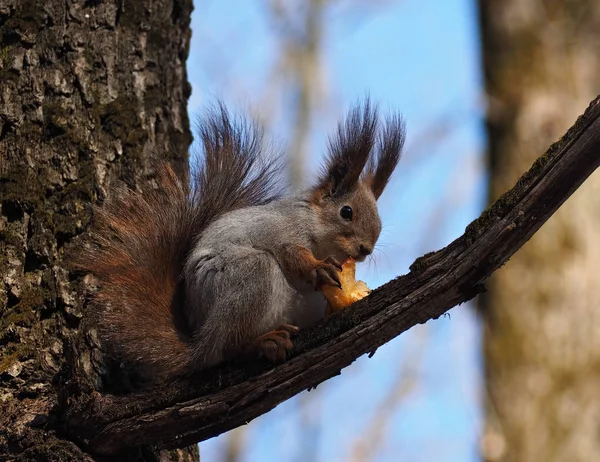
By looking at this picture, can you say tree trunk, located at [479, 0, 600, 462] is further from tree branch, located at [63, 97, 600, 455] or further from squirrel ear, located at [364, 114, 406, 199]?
tree branch, located at [63, 97, 600, 455]

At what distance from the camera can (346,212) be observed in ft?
8.89

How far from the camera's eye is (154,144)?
2701 millimetres

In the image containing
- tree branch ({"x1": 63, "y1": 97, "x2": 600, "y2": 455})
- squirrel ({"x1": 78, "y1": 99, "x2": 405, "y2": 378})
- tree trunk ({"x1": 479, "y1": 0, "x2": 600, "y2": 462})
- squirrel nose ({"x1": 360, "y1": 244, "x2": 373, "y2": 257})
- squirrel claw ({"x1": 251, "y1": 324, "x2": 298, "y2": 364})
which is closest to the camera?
tree branch ({"x1": 63, "y1": 97, "x2": 600, "y2": 455})

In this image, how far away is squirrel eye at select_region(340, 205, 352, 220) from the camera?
2.71m

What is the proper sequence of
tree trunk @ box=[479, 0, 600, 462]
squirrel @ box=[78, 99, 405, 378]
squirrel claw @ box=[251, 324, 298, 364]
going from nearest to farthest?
squirrel claw @ box=[251, 324, 298, 364] → squirrel @ box=[78, 99, 405, 378] → tree trunk @ box=[479, 0, 600, 462]

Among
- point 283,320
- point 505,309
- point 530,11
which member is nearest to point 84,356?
point 283,320

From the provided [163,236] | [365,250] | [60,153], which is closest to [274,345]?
[163,236]

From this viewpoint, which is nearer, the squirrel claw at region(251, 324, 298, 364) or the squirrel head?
the squirrel claw at region(251, 324, 298, 364)

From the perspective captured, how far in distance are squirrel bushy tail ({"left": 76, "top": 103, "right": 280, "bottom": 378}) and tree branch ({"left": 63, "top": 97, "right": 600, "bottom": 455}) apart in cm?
23

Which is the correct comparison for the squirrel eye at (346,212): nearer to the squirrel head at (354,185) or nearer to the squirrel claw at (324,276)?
the squirrel head at (354,185)

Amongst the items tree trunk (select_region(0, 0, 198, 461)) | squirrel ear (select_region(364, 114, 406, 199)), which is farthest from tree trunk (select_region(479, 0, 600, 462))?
tree trunk (select_region(0, 0, 198, 461))

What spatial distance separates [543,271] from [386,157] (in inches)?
53.0

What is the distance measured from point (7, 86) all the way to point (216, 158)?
24.3 inches

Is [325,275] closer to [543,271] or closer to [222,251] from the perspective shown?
[222,251]
